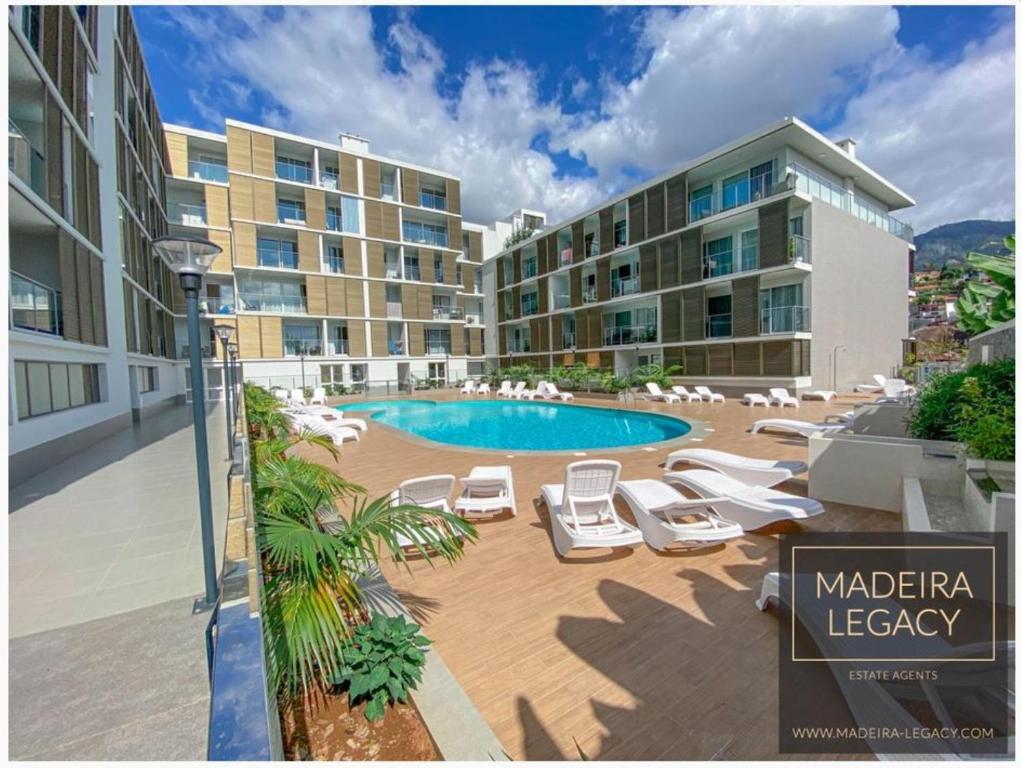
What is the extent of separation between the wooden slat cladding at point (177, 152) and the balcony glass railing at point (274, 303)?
943 cm

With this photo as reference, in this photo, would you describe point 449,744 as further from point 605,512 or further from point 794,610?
point 605,512

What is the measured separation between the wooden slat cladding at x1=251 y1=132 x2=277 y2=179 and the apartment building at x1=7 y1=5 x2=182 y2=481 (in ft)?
28.5

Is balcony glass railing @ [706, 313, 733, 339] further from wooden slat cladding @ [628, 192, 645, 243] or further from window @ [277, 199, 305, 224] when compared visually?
window @ [277, 199, 305, 224]

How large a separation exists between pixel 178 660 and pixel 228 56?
16.5m

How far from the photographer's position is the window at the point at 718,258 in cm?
2136

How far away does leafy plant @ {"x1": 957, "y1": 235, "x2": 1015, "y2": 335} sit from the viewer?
7.82 m

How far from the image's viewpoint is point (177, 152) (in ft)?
91.9

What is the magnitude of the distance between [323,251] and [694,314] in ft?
83.8

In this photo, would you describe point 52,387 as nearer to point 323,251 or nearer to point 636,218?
point 323,251

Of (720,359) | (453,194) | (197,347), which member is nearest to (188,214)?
(453,194)

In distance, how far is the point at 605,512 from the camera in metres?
5.38

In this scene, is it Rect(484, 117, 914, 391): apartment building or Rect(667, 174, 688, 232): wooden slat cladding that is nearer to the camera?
Rect(484, 117, 914, 391): apartment building

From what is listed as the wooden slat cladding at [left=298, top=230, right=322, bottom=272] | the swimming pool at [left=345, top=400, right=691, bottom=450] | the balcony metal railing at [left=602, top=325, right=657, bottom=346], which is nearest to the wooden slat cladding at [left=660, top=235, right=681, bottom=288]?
the balcony metal railing at [left=602, top=325, right=657, bottom=346]

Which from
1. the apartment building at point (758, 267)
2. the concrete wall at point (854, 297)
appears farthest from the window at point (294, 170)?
the concrete wall at point (854, 297)
